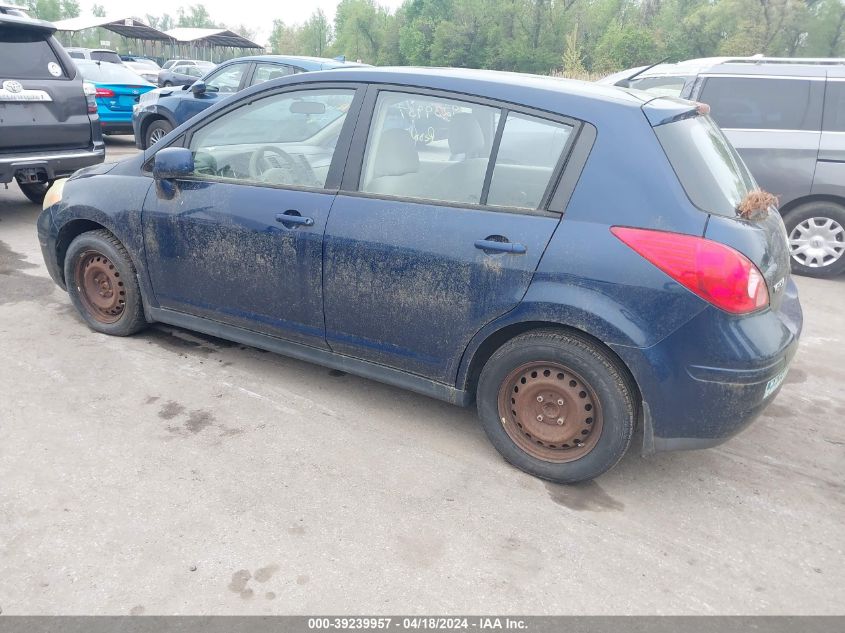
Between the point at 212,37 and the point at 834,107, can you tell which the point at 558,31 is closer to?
the point at 212,37

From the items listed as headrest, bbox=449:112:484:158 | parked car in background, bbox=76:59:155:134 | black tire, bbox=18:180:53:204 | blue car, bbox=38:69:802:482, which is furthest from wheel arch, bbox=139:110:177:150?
headrest, bbox=449:112:484:158

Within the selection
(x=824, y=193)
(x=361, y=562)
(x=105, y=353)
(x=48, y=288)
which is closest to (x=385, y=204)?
(x=361, y=562)

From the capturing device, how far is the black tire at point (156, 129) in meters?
11.1

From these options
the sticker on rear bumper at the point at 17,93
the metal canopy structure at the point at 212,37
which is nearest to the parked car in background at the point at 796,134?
the sticker on rear bumper at the point at 17,93

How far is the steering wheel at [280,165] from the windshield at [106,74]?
34.8ft

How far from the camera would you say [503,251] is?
2949 mm

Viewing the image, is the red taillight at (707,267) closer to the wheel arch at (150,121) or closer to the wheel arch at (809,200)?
the wheel arch at (809,200)

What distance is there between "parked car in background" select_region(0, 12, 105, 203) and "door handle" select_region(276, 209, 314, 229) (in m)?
4.47

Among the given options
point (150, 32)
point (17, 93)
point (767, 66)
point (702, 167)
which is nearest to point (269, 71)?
point (17, 93)

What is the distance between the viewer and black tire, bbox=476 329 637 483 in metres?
2.88

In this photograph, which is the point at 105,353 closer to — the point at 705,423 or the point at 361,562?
the point at 361,562

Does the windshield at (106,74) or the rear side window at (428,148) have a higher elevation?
the rear side window at (428,148)

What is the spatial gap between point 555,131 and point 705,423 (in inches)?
54.0

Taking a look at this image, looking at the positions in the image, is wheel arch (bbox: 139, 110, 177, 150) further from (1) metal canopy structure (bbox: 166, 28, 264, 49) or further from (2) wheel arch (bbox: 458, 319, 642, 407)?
(1) metal canopy structure (bbox: 166, 28, 264, 49)
